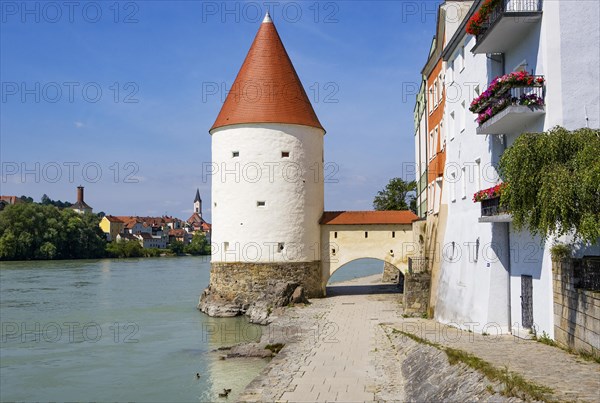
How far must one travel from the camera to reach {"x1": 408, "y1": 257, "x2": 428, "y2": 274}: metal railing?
2335cm

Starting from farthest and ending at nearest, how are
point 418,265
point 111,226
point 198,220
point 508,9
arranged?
point 198,220 → point 111,226 → point 418,265 → point 508,9

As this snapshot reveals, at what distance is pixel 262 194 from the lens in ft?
91.7

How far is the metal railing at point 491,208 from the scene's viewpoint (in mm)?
13750

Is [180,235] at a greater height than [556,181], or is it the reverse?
[556,181]

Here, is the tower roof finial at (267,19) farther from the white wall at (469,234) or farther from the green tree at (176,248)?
the green tree at (176,248)

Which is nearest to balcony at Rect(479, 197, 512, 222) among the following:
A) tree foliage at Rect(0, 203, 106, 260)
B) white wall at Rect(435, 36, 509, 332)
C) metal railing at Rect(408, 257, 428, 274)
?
white wall at Rect(435, 36, 509, 332)

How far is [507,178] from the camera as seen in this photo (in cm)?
1155

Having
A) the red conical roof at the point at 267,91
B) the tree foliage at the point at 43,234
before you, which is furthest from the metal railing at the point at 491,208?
the tree foliage at the point at 43,234

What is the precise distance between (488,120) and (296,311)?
13192 millimetres

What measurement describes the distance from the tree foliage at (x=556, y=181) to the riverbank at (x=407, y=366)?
88.5 inches

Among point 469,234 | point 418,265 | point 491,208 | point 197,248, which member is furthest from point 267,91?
point 197,248

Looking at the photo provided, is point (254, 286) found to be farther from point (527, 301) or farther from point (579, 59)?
point (579, 59)

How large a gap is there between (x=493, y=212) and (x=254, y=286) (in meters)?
15.1

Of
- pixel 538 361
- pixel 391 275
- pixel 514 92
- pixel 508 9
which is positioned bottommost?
pixel 391 275
